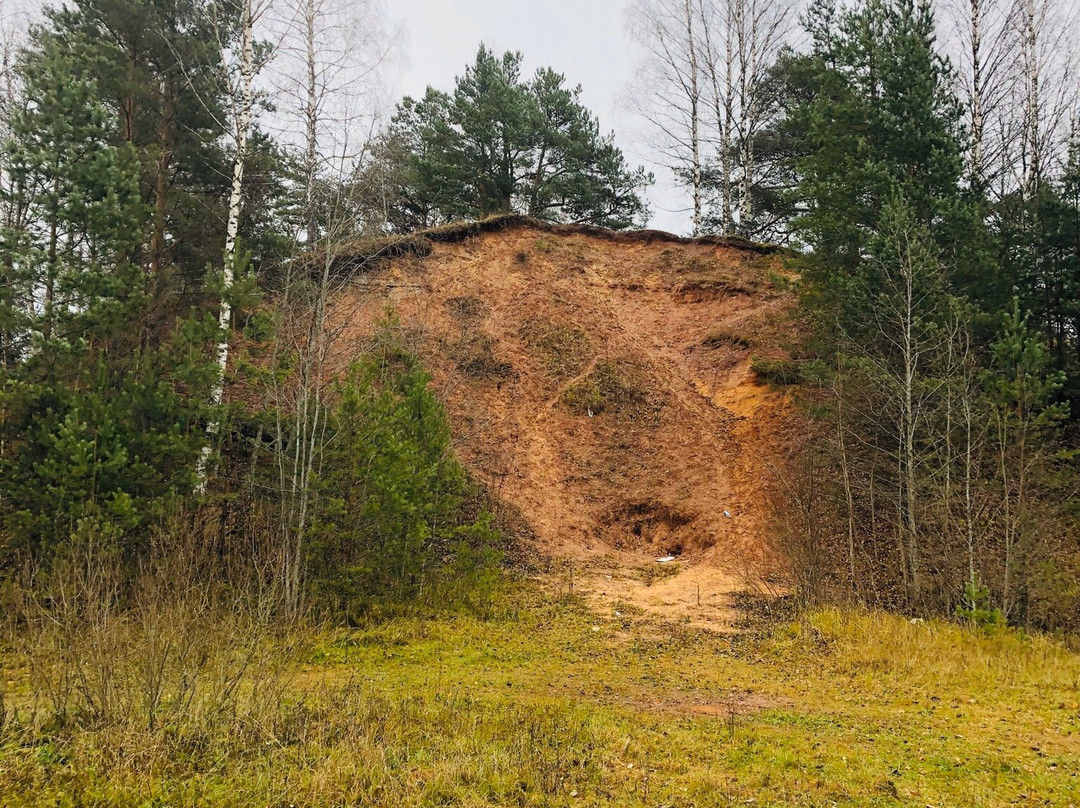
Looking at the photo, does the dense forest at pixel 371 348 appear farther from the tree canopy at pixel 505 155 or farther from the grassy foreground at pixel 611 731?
the tree canopy at pixel 505 155

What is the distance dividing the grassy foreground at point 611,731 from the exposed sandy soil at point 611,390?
4.26m

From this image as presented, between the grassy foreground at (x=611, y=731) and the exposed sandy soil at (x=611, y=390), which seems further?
the exposed sandy soil at (x=611, y=390)

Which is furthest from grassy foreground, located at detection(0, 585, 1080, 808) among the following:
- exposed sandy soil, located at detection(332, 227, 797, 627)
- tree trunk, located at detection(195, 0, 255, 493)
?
tree trunk, located at detection(195, 0, 255, 493)

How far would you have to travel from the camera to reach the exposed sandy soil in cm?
1716

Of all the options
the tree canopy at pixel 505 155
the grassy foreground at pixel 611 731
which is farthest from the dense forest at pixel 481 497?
the tree canopy at pixel 505 155

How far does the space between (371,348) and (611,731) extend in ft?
32.7

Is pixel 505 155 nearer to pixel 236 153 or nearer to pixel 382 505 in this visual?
pixel 236 153

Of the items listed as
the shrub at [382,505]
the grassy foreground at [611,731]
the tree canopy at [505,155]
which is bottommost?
the grassy foreground at [611,731]

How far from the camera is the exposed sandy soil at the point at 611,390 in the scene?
17156 millimetres

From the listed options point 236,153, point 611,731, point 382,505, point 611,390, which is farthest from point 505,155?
point 611,731

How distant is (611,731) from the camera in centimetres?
630

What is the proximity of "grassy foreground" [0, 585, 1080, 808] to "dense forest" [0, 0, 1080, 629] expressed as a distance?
176cm

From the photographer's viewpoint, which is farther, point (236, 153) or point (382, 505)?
point (236, 153)

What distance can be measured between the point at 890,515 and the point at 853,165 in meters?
7.59
